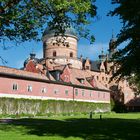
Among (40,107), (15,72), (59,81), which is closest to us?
(40,107)

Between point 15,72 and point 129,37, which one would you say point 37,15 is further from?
point 15,72

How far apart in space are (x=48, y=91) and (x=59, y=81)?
5.05 m

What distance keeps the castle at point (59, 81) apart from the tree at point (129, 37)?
185 cm

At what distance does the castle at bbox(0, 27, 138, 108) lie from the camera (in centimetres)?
6408

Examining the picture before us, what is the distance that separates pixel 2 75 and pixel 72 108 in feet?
62.1

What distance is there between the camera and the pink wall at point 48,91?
6233cm

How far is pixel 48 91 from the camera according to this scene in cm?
7275

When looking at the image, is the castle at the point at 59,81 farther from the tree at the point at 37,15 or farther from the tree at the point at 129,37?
the tree at the point at 37,15

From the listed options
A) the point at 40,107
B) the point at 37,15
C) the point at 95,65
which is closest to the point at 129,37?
the point at 37,15

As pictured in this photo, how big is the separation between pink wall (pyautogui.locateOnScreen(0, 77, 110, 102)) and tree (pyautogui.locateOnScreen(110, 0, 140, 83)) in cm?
3433

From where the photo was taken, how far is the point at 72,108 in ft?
244

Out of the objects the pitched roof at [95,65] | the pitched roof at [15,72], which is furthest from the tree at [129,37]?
Result: the pitched roof at [95,65]

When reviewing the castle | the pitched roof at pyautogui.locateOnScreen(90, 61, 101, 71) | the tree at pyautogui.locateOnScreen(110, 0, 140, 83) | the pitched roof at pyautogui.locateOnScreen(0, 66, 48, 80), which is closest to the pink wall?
the castle

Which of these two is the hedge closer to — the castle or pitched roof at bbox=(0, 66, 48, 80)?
the castle
